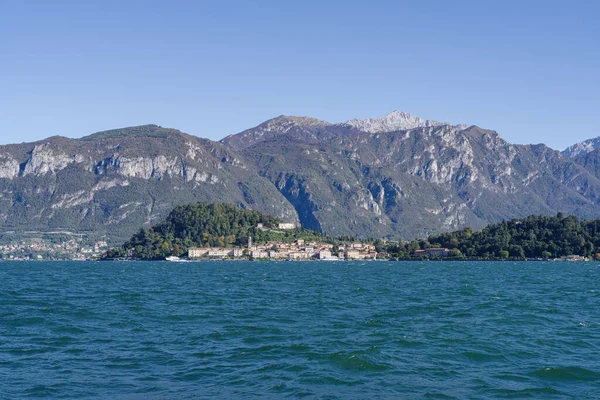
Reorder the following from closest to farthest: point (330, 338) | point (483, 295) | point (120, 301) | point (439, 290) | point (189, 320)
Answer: point (330, 338) < point (189, 320) < point (120, 301) < point (483, 295) < point (439, 290)

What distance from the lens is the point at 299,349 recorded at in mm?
43188

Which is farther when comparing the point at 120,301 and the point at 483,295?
the point at 483,295

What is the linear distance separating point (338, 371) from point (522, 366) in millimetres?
9413

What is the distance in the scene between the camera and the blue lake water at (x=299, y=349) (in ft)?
113

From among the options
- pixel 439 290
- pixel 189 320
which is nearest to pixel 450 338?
pixel 189 320

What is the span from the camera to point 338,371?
124ft

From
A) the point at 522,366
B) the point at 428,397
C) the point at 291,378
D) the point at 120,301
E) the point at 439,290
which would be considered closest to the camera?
the point at 428,397

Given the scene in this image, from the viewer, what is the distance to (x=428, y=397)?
108 feet

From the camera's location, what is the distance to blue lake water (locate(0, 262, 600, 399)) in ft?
113

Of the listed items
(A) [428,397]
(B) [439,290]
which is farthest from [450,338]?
(B) [439,290]

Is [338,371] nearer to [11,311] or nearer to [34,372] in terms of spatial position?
[34,372]

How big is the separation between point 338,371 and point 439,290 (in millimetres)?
54849

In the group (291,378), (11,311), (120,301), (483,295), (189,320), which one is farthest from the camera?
(483,295)

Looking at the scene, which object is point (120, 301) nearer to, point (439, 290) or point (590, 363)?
point (439, 290)
